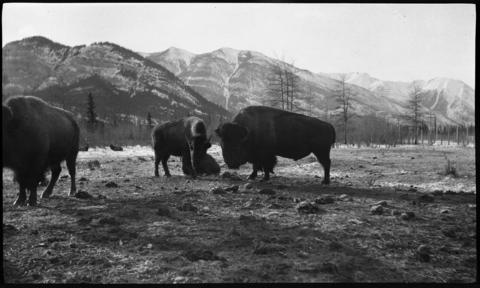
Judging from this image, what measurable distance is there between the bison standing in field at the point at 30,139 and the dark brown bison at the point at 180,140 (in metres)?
4.33

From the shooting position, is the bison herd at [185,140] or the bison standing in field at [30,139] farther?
the bison herd at [185,140]

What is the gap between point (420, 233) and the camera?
523cm

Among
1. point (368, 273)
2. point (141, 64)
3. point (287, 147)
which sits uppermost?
point (141, 64)

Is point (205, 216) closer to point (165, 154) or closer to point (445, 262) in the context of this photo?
point (445, 262)

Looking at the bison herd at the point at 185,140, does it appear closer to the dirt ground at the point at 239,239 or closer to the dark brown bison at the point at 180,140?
the dark brown bison at the point at 180,140

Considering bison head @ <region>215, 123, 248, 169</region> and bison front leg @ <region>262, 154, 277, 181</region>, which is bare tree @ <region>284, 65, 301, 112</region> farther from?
bison head @ <region>215, 123, 248, 169</region>

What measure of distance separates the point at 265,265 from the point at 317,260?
63 cm

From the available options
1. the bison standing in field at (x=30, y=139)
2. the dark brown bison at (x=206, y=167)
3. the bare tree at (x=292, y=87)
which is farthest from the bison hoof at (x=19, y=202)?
the bare tree at (x=292, y=87)

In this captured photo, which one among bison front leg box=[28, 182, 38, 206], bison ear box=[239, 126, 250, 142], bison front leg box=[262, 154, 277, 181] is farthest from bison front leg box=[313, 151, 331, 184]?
bison front leg box=[28, 182, 38, 206]

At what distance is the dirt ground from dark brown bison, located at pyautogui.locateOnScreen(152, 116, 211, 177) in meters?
3.99

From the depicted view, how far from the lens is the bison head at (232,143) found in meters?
9.98

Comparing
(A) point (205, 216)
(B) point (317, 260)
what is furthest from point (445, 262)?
(A) point (205, 216)

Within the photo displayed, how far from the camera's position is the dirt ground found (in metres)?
3.84

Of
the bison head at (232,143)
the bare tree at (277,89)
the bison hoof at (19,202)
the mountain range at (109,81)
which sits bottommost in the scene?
the bison hoof at (19,202)
